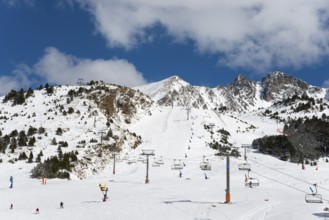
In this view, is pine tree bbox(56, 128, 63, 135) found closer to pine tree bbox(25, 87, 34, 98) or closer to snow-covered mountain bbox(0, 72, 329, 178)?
snow-covered mountain bbox(0, 72, 329, 178)

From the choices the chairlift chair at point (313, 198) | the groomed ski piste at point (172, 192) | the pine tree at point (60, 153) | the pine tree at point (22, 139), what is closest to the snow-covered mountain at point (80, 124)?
the pine tree at point (22, 139)

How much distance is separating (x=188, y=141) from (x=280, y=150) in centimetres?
1931

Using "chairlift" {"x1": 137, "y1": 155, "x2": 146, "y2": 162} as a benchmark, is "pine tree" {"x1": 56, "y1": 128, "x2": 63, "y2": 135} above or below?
above

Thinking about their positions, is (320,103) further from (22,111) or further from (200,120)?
(22,111)

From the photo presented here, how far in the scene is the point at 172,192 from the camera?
135 ft

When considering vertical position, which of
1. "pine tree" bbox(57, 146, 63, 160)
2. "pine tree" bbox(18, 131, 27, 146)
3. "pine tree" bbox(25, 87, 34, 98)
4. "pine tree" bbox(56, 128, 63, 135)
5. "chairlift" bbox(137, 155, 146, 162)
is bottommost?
"chairlift" bbox(137, 155, 146, 162)

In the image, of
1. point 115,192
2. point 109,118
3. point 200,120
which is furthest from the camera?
point 200,120

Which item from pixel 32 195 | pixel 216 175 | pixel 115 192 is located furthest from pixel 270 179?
pixel 32 195

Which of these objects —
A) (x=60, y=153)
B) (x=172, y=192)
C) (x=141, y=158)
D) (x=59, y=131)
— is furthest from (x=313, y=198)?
(x=59, y=131)

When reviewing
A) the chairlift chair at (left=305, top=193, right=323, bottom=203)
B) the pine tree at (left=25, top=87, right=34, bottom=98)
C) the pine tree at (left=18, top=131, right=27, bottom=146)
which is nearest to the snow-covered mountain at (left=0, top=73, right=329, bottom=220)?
the pine tree at (left=18, top=131, right=27, bottom=146)

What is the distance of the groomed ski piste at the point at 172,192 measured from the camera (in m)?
28.0

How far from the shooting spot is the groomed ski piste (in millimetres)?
28027

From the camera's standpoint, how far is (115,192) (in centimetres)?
4069

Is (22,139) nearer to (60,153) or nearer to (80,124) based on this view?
(60,153)
